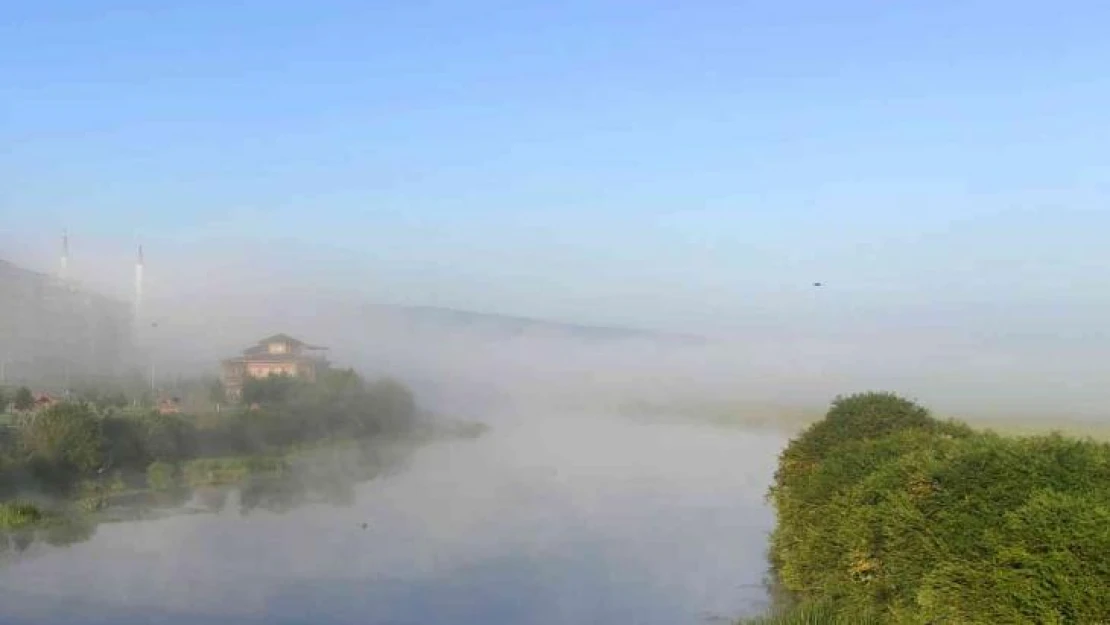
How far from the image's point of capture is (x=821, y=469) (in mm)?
11633

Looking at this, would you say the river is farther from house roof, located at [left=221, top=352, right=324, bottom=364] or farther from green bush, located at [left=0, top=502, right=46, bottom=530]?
house roof, located at [left=221, top=352, right=324, bottom=364]

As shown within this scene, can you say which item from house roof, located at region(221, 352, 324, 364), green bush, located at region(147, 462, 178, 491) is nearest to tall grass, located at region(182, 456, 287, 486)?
green bush, located at region(147, 462, 178, 491)

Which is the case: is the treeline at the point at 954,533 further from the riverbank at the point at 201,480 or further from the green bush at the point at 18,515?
the riverbank at the point at 201,480

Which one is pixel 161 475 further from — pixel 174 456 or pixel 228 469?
pixel 174 456

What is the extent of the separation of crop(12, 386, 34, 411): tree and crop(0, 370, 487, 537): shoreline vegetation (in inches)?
6.6

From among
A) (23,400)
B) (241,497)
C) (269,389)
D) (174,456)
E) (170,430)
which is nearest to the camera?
(241,497)

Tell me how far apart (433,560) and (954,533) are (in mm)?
10996

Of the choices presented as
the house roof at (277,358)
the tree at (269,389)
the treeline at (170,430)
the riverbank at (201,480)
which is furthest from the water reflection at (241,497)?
the house roof at (277,358)

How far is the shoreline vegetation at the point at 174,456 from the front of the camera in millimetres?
24812

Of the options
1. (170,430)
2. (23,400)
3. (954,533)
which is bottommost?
(170,430)

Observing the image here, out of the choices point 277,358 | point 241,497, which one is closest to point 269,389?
point 277,358

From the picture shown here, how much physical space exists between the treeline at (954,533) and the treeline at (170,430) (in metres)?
21.9

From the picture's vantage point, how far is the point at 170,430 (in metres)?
34.5

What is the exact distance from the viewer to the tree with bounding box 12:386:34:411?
125 ft
